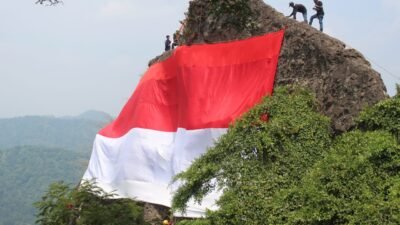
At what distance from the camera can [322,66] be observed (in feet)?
36.5

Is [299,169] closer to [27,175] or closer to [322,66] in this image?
[322,66]

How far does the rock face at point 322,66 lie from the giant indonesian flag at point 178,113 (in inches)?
14.3

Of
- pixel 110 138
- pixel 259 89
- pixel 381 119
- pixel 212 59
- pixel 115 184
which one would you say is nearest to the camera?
pixel 381 119

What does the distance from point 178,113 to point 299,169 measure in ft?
15.7

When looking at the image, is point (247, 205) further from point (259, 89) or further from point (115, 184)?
point (115, 184)

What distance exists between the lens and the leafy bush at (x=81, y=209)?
11539 mm

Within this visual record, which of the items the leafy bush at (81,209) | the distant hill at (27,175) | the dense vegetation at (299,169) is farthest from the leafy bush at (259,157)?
the distant hill at (27,175)

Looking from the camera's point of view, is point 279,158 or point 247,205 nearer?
point 247,205

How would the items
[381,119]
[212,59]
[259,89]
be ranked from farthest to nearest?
[212,59], [259,89], [381,119]

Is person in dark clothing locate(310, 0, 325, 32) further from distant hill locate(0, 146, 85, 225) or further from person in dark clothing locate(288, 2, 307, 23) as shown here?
distant hill locate(0, 146, 85, 225)

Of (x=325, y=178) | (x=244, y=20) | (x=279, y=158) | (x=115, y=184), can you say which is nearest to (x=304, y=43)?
(x=244, y=20)

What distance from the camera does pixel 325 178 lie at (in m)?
8.40

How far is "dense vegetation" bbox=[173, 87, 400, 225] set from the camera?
8039 millimetres

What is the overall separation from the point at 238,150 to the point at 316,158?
4.62 ft
